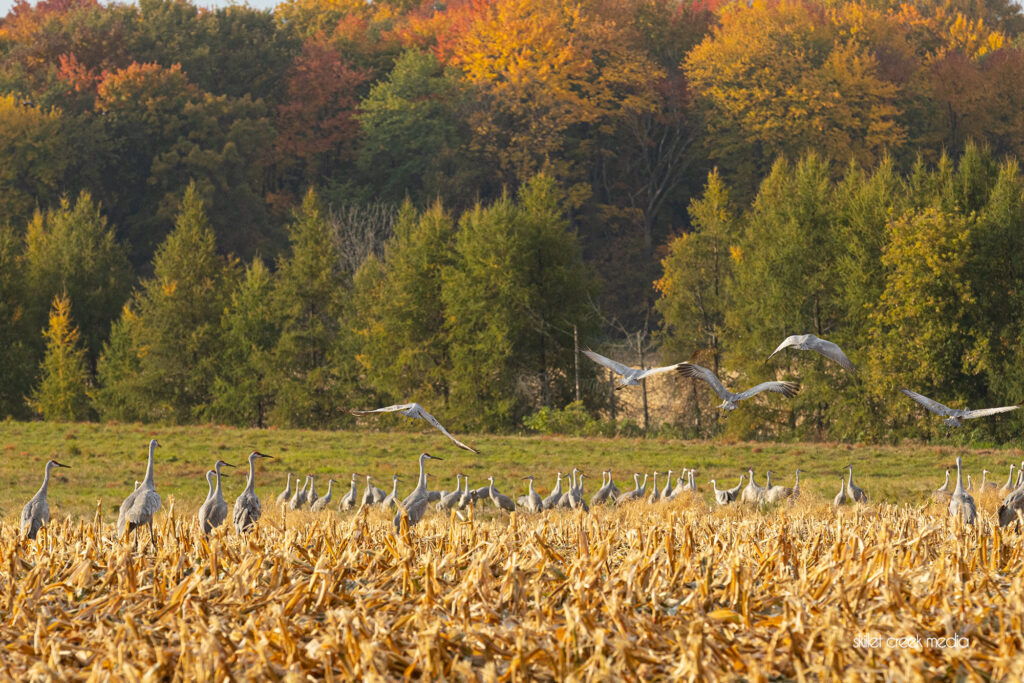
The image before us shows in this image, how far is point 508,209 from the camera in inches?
1652

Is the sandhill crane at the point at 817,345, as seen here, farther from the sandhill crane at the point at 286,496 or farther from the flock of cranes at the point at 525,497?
the sandhill crane at the point at 286,496

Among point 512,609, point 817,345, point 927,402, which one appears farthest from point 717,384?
point 512,609

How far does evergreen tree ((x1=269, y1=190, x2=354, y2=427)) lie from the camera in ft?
144

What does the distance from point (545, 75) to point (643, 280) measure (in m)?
12.3

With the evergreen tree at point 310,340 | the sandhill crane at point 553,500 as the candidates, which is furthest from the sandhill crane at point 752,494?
the evergreen tree at point 310,340

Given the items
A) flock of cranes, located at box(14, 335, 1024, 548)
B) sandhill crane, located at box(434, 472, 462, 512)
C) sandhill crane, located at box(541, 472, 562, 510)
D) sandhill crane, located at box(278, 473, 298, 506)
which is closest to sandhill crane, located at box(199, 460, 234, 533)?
flock of cranes, located at box(14, 335, 1024, 548)

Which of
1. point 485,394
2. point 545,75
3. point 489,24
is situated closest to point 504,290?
point 485,394

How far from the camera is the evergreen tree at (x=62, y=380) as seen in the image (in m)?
45.1

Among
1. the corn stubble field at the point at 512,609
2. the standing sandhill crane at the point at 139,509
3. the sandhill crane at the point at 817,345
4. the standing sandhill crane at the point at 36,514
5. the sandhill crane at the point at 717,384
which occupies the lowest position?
the standing sandhill crane at the point at 36,514

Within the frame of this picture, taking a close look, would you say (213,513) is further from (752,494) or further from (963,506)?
(752,494)

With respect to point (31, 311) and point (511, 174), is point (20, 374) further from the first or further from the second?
point (511, 174)

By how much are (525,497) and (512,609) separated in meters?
13.2

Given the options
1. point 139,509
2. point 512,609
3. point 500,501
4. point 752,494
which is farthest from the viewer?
point 752,494

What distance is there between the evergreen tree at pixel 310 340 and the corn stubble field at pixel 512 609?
34290 mm
